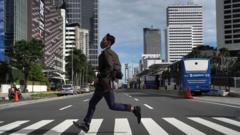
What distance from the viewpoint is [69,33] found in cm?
19750

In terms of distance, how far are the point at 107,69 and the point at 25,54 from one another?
72648 millimetres

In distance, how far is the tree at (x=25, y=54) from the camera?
80512 millimetres

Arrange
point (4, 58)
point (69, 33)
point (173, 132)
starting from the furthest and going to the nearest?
point (69, 33) < point (4, 58) < point (173, 132)

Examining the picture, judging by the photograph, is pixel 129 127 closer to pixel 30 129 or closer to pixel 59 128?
pixel 59 128

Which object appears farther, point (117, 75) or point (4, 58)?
point (4, 58)

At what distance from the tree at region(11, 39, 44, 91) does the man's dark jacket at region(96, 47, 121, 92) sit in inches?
2819

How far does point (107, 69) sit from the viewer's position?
1002 centimetres

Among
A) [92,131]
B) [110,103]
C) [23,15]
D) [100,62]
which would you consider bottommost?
[92,131]

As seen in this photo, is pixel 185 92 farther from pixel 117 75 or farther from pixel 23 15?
pixel 23 15

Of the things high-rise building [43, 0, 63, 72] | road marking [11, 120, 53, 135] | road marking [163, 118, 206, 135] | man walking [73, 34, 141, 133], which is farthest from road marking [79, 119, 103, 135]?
high-rise building [43, 0, 63, 72]

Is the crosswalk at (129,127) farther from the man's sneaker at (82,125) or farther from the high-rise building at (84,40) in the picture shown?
the high-rise building at (84,40)

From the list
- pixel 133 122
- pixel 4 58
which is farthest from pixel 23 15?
pixel 133 122

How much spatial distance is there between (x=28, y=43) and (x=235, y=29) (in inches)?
4220

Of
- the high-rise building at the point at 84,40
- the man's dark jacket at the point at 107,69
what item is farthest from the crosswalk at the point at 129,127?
the high-rise building at the point at 84,40
